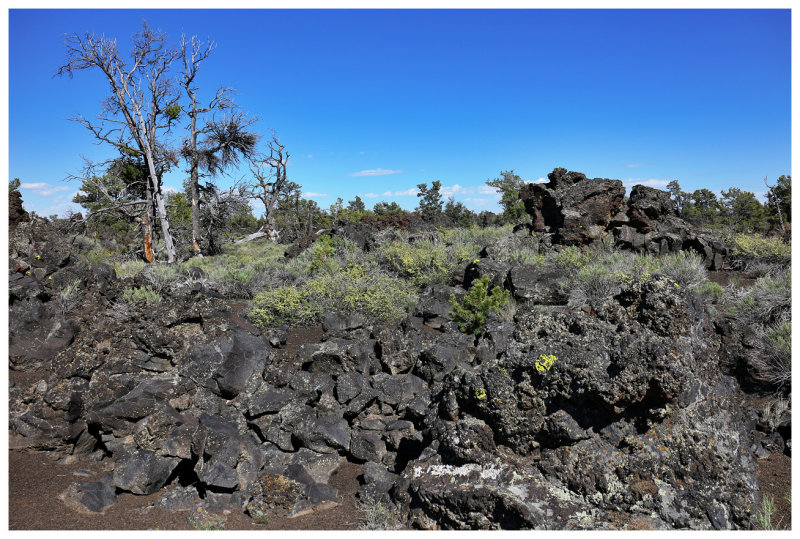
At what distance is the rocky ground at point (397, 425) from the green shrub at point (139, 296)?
1.74 meters

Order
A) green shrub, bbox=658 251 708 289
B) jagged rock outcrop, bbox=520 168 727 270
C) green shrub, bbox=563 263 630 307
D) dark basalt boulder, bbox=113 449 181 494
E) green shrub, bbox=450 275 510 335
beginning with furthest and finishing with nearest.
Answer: jagged rock outcrop, bbox=520 168 727 270
green shrub, bbox=658 251 708 289
green shrub, bbox=563 263 630 307
green shrub, bbox=450 275 510 335
dark basalt boulder, bbox=113 449 181 494

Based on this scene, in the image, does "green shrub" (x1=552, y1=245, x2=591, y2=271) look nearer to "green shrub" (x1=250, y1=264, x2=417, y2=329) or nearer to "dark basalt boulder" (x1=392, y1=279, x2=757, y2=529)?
"green shrub" (x1=250, y1=264, x2=417, y2=329)

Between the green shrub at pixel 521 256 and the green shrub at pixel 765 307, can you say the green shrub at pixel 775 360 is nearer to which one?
the green shrub at pixel 765 307

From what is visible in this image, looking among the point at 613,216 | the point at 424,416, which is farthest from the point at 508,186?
the point at 424,416

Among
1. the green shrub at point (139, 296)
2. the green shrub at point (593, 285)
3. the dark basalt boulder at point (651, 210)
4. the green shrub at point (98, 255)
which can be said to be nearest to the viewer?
the green shrub at point (593, 285)

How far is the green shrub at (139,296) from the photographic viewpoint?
28.7 feet

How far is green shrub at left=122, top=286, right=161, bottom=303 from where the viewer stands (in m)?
8.74

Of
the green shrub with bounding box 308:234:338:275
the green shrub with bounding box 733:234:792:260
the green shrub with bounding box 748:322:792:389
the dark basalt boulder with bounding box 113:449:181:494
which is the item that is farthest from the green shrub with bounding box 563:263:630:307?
the dark basalt boulder with bounding box 113:449:181:494

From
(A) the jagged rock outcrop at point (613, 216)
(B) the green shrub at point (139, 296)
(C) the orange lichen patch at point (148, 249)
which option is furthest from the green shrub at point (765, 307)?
(C) the orange lichen patch at point (148, 249)

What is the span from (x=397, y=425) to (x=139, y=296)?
20.6 feet

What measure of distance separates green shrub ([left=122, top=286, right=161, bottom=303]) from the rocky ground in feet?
5.71

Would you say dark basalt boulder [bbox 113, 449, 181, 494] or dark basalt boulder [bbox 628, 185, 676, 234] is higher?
dark basalt boulder [bbox 628, 185, 676, 234]

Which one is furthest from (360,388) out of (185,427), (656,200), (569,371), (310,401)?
(656,200)

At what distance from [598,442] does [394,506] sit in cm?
161
